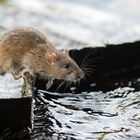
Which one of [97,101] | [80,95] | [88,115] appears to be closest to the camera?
[88,115]

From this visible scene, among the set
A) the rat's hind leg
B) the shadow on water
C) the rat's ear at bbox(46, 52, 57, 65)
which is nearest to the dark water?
the shadow on water

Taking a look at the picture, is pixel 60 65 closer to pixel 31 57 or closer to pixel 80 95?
pixel 31 57

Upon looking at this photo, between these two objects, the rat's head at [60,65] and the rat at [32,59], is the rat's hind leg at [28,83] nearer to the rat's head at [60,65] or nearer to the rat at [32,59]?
the rat at [32,59]

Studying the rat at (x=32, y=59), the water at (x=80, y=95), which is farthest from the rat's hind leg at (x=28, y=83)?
the water at (x=80, y=95)

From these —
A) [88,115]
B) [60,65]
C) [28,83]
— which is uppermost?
[60,65]

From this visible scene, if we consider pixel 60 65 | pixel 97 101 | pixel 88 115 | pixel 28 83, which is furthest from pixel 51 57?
pixel 88 115

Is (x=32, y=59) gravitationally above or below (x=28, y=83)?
above
